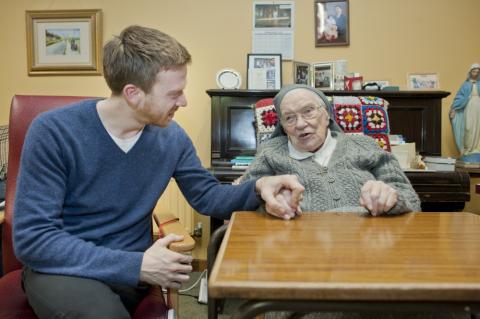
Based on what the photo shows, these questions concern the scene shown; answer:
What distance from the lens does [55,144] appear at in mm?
1049

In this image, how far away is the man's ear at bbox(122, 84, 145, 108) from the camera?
111 centimetres

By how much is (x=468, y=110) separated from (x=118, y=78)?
2562 mm

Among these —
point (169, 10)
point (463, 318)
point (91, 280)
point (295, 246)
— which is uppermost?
point (169, 10)

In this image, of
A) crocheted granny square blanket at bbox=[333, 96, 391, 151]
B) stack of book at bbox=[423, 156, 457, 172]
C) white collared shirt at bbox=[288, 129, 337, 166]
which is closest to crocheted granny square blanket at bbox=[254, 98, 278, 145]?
crocheted granny square blanket at bbox=[333, 96, 391, 151]

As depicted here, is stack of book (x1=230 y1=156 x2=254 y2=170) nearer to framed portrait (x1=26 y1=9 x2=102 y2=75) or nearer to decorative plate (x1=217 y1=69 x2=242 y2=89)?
decorative plate (x1=217 y1=69 x2=242 y2=89)

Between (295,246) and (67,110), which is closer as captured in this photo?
(295,246)

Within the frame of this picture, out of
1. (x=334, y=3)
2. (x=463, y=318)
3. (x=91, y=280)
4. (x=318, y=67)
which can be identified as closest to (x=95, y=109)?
(x=91, y=280)

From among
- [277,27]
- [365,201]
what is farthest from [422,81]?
[365,201]

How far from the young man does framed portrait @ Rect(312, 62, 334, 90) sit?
1861 millimetres

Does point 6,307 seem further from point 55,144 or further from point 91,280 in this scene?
point 55,144

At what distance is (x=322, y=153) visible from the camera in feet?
5.07

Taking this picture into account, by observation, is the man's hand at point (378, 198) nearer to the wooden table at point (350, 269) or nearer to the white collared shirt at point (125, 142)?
the wooden table at point (350, 269)

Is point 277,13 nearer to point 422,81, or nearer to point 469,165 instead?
point 422,81

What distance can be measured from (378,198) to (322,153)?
1.64 feet
